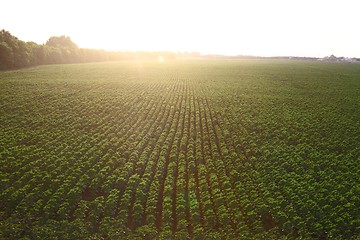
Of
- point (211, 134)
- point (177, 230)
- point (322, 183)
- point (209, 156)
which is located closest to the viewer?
point (177, 230)

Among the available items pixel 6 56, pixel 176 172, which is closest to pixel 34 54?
pixel 6 56

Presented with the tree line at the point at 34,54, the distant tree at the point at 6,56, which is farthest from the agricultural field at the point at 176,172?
the tree line at the point at 34,54

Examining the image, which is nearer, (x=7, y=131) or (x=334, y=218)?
(x=334, y=218)

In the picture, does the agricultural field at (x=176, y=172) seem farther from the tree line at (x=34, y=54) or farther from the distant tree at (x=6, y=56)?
the tree line at (x=34, y=54)

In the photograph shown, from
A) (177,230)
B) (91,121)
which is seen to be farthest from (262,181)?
(91,121)

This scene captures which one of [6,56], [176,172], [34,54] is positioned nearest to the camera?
[176,172]

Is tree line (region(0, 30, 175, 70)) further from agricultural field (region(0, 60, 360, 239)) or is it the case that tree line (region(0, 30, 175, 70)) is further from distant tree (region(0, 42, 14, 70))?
agricultural field (region(0, 60, 360, 239))

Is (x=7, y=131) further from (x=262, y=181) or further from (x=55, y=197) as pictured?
(x=262, y=181)

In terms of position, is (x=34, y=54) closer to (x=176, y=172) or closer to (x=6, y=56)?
(x=6, y=56)
